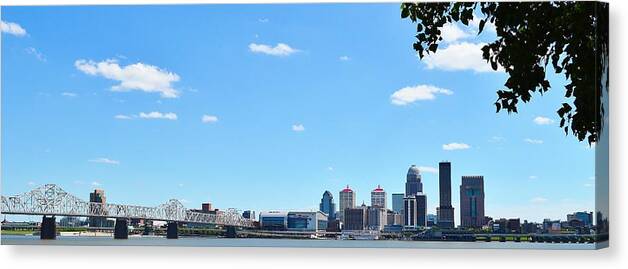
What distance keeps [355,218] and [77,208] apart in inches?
87.1

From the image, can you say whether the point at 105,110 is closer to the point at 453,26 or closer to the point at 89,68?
the point at 89,68

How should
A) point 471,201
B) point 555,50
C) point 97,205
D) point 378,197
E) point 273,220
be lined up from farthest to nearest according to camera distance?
1. point 97,205
2. point 273,220
3. point 378,197
4. point 471,201
5. point 555,50

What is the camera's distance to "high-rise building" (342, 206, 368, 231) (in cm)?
875

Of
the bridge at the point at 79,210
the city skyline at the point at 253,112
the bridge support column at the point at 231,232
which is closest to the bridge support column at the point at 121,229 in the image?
the bridge at the point at 79,210

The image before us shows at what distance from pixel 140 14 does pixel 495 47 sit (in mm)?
2786

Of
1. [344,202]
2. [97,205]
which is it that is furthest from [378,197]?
[97,205]

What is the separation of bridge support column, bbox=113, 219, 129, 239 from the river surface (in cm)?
4

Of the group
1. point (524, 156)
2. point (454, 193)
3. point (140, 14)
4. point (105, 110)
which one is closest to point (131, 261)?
point (105, 110)

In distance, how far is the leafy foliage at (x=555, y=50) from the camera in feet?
27.0

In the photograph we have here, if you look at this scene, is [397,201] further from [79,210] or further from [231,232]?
[79,210]

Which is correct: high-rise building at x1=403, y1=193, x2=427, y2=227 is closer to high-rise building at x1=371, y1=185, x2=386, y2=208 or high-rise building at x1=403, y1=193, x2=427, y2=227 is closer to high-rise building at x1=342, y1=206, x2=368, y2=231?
high-rise building at x1=371, y1=185, x2=386, y2=208

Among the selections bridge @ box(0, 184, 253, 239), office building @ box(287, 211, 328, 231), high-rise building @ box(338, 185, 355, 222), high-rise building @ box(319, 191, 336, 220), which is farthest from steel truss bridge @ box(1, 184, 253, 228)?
high-rise building @ box(338, 185, 355, 222)

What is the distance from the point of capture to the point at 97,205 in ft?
29.4

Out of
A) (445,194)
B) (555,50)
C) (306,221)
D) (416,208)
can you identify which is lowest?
(306,221)
